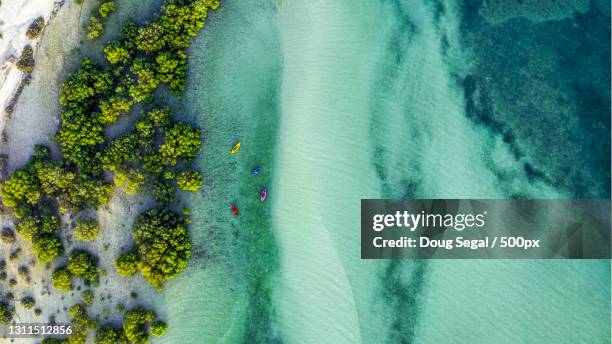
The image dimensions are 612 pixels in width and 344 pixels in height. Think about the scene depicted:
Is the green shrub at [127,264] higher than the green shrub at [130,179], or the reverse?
the green shrub at [130,179]

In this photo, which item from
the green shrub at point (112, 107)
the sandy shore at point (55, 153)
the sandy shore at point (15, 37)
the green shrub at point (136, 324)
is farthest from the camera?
the sandy shore at point (15, 37)

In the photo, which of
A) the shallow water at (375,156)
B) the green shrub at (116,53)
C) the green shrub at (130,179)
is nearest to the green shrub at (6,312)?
the shallow water at (375,156)

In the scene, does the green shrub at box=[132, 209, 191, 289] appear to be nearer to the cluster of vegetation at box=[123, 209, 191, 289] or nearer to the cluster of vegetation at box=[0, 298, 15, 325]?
the cluster of vegetation at box=[123, 209, 191, 289]

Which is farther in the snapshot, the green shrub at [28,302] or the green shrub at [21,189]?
the green shrub at [28,302]

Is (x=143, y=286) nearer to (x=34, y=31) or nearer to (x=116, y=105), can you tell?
(x=116, y=105)

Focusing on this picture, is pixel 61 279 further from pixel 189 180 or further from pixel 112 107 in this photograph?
pixel 112 107

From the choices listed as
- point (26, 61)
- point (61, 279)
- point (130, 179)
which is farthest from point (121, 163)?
point (26, 61)

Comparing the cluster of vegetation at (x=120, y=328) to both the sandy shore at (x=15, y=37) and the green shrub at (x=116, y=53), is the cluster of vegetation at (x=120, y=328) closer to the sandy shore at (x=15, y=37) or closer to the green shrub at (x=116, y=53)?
the sandy shore at (x=15, y=37)

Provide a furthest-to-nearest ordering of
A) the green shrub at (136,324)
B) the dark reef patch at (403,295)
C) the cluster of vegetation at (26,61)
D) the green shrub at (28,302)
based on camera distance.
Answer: the cluster of vegetation at (26,61) → the green shrub at (28,302) → the dark reef patch at (403,295) → the green shrub at (136,324)
